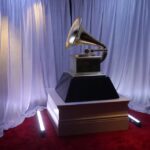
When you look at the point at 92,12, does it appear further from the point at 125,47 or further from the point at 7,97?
the point at 7,97

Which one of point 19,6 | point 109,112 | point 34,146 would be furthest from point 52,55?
point 34,146

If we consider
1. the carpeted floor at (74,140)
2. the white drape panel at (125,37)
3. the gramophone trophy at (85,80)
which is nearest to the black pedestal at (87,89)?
the gramophone trophy at (85,80)

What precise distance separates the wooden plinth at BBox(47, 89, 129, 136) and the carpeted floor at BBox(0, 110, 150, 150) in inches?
2.6

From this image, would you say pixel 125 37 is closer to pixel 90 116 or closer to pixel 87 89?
pixel 87 89

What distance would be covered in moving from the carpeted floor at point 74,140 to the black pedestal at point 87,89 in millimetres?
377

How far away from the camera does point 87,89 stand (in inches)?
82.8

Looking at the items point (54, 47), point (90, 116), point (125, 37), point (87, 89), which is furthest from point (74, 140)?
point (125, 37)

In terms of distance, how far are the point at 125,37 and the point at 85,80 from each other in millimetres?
1298

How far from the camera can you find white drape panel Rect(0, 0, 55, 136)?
7.80 ft

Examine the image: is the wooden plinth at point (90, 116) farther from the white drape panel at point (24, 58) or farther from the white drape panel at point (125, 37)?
the white drape panel at point (125, 37)

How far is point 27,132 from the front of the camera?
211cm

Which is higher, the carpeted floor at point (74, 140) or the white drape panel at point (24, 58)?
the white drape panel at point (24, 58)

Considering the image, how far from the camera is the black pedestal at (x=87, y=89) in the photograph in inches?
81.3

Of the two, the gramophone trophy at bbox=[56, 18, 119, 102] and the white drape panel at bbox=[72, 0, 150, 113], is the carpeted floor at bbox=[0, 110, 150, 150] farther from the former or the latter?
the white drape panel at bbox=[72, 0, 150, 113]
